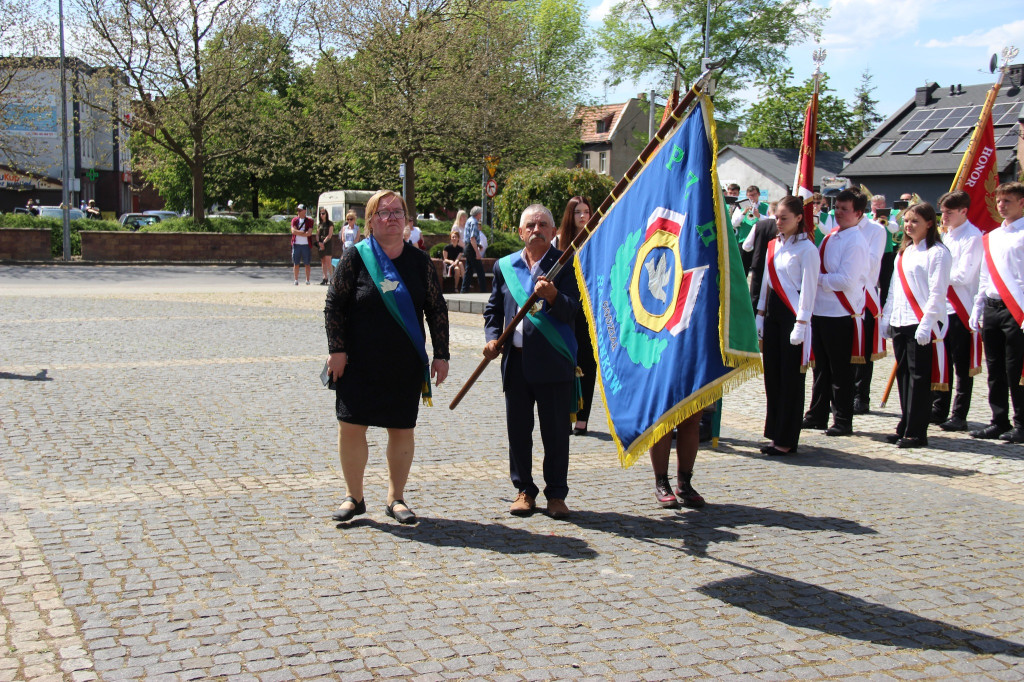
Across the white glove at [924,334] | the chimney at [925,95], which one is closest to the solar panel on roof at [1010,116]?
the chimney at [925,95]

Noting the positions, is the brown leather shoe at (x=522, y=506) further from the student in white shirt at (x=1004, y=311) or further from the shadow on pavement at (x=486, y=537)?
the student in white shirt at (x=1004, y=311)

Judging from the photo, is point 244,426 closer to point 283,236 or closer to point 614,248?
point 614,248

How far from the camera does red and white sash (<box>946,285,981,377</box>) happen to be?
A: 28.6 feet

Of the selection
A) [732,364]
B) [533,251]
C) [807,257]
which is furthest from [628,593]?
[807,257]

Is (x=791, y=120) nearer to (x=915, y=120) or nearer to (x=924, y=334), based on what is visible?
(x=915, y=120)

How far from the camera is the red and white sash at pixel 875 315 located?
911 centimetres

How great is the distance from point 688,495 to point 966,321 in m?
4.10

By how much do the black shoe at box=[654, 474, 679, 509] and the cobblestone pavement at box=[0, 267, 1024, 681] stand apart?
60 mm

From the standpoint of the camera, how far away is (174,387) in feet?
31.1

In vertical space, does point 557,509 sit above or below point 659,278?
below

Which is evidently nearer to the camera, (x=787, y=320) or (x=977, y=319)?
(x=787, y=320)

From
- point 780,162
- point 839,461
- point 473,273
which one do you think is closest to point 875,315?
point 839,461

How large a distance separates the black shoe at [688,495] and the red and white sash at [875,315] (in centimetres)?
375

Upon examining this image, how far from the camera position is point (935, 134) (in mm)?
45719
